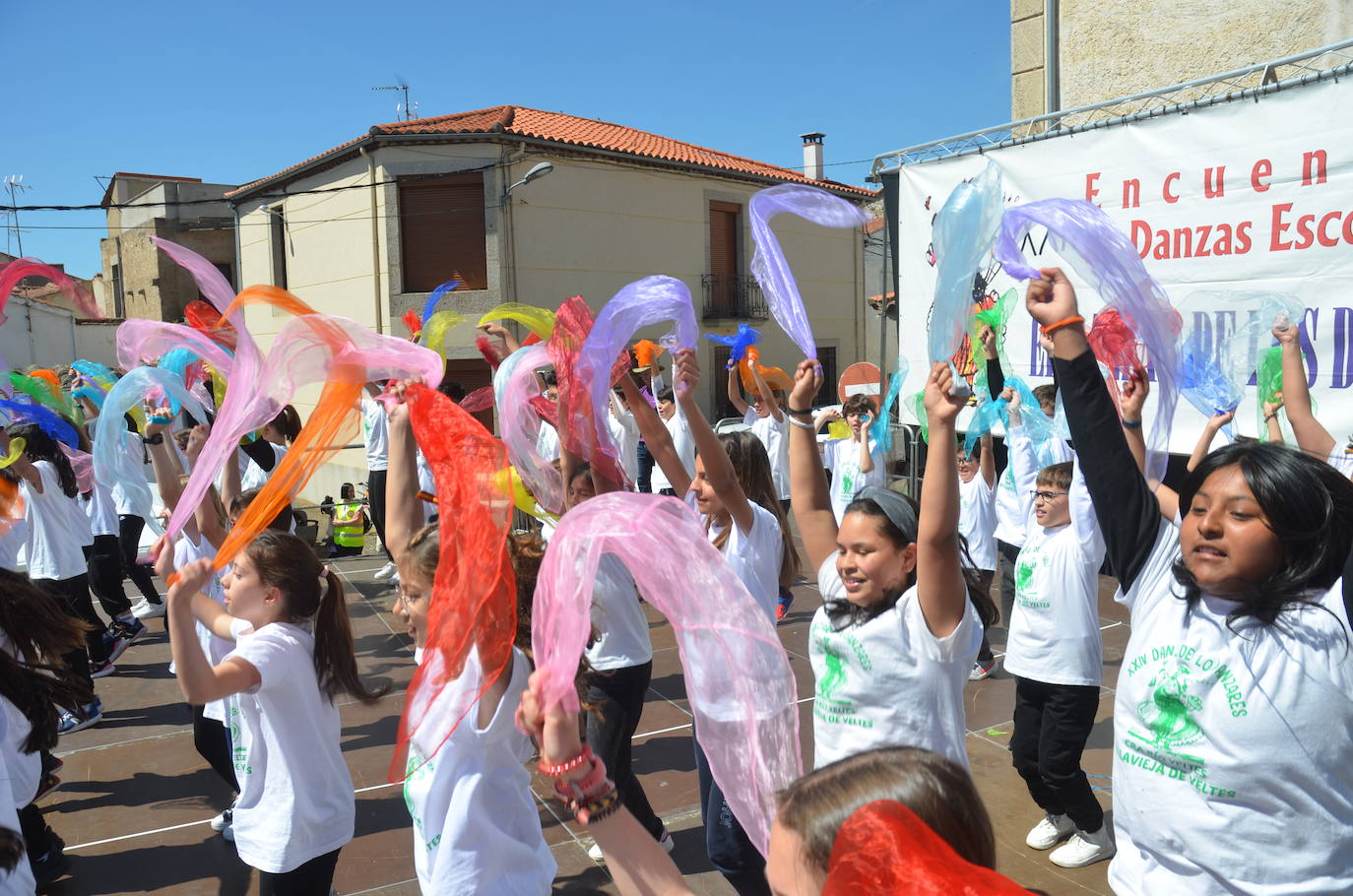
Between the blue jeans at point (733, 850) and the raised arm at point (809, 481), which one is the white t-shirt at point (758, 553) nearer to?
the raised arm at point (809, 481)

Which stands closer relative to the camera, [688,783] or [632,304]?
[632,304]


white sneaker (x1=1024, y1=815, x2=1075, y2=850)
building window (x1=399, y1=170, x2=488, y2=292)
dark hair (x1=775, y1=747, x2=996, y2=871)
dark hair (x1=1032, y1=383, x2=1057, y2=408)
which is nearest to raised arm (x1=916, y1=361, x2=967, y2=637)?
dark hair (x1=775, y1=747, x2=996, y2=871)

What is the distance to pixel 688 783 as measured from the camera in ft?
14.5

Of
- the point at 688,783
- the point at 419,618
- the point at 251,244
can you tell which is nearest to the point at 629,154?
the point at 251,244

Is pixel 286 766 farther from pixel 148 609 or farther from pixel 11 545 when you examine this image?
pixel 148 609

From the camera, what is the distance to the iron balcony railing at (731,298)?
20797 mm

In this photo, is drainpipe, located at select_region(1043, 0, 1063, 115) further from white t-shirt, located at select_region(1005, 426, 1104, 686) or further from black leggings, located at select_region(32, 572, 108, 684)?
black leggings, located at select_region(32, 572, 108, 684)

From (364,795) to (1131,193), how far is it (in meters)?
6.24

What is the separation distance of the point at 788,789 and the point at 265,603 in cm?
192

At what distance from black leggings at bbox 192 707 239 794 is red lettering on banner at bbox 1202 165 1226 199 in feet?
21.4

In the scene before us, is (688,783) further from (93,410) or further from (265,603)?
(93,410)

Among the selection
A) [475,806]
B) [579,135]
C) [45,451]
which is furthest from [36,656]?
[579,135]

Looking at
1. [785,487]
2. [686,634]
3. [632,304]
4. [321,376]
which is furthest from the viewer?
[785,487]

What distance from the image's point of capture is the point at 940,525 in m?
2.03
